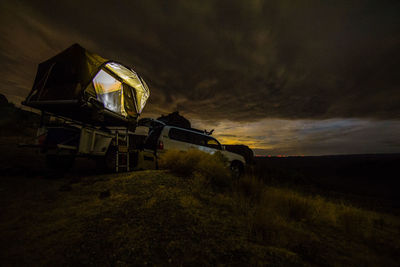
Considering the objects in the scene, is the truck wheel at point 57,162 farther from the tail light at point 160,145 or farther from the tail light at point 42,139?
the tail light at point 160,145

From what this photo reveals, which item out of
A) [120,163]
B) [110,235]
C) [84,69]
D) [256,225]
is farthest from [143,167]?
[256,225]

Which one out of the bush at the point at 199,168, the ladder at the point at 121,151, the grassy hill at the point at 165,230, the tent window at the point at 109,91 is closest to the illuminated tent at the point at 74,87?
the tent window at the point at 109,91

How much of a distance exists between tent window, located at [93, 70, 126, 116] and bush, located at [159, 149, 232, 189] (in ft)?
10.1

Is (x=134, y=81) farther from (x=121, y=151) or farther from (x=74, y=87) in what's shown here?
(x=121, y=151)

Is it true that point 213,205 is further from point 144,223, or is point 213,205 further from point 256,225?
point 144,223

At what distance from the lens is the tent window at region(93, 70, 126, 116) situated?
197 inches

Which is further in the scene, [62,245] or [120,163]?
[120,163]

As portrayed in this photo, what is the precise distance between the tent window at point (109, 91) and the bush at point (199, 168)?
3.07 m

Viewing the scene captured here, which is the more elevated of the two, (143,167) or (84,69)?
(84,69)

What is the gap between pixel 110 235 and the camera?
154 centimetres

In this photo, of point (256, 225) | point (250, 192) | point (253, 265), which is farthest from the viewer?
point (250, 192)

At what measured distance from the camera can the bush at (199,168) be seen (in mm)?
3824

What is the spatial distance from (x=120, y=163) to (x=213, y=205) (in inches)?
171

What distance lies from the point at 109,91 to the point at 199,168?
4817 mm
